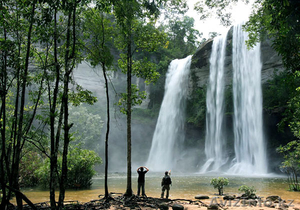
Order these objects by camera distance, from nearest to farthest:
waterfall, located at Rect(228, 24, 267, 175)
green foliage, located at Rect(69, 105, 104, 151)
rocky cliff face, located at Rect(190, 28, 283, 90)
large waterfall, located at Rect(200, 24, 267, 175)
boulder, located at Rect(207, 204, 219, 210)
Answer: boulder, located at Rect(207, 204, 219, 210) → waterfall, located at Rect(228, 24, 267, 175) → large waterfall, located at Rect(200, 24, 267, 175) → rocky cliff face, located at Rect(190, 28, 283, 90) → green foliage, located at Rect(69, 105, 104, 151)

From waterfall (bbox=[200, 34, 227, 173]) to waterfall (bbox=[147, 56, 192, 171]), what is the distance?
13.4 feet

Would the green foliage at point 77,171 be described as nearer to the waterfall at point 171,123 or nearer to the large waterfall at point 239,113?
the large waterfall at point 239,113

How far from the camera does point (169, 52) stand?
39438mm

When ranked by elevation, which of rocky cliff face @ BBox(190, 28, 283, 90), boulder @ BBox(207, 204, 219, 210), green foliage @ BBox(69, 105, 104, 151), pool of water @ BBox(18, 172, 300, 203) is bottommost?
pool of water @ BBox(18, 172, 300, 203)

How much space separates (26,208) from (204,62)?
2879cm

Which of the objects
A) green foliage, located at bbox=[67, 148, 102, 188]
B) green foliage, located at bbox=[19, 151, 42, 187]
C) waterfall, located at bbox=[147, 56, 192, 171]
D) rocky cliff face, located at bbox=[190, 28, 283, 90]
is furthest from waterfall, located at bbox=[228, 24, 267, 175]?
green foliage, located at bbox=[19, 151, 42, 187]

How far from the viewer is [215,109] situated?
29.8 m

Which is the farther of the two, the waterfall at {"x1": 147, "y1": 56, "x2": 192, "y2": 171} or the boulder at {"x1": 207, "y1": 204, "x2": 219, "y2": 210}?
the waterfall at {"x1": 147, "y1": 56, "x2": 192, "y2": 171}

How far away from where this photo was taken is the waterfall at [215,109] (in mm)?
28125

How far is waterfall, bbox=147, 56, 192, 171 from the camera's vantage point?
32.7m

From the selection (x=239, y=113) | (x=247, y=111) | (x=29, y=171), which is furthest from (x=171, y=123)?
(x=29, y=171)

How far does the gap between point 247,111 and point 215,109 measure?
4.56 meters

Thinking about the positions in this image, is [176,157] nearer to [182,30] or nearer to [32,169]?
[32,169]

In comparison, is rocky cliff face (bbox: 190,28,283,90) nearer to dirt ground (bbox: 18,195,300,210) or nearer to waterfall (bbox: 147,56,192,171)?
waterfall (bbox: 147,56,192,171)
